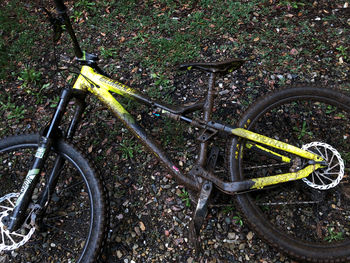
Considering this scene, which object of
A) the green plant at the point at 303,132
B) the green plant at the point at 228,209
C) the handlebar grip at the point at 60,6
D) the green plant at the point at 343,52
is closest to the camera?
the handlebar grip at the point at 60,6

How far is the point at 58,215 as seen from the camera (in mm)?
2990

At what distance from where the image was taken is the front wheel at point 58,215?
2.44 metres

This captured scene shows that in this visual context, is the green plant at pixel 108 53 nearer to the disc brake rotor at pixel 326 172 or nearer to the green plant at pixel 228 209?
the green plant at pixel 228 209

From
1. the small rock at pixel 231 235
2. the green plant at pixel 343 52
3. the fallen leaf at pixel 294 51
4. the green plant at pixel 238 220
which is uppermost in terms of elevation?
the fallen leaf at pixel 294 51

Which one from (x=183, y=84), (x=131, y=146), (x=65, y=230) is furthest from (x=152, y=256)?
(x=183, y=84)

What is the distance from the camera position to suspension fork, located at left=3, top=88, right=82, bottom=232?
2.33 meters

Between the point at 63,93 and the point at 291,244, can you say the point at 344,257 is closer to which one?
the point at 291,244

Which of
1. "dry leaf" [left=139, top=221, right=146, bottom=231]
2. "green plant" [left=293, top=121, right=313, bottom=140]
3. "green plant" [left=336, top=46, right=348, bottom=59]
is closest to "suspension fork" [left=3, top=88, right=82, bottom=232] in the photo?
"dry leaf" [left=139, top=221, right=146, bottom=231]

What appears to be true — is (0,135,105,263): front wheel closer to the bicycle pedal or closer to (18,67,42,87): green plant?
the bicycle pedal

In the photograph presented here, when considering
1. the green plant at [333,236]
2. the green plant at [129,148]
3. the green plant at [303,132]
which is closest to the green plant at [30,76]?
the green plant at [129,148]

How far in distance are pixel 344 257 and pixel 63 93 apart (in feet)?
9.15

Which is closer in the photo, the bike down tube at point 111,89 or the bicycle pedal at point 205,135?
the bicycle pedal at point 205,135

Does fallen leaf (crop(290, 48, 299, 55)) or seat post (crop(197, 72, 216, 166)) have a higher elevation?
seat post (crop(197, 72, 216, 166))

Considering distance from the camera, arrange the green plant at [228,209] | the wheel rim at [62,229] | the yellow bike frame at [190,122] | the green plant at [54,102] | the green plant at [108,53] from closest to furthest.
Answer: the yellow bike frame at [190,122]
the wheel rim at [62,229]
the green plant at [228,209]
the green plant at [54,102]
the green plant at [108,53]
